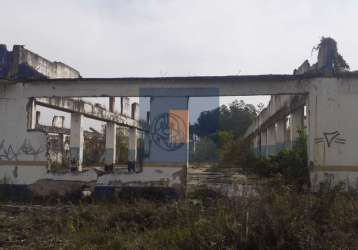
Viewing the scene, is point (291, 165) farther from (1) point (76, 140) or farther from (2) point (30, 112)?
(2) point (30, 112)

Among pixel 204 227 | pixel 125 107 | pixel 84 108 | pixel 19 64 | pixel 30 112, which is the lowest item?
pixel 204 227

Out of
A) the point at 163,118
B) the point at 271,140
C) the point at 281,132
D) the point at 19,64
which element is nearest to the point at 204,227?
the point at 163,118

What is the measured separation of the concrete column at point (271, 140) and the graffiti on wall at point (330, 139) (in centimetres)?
1014

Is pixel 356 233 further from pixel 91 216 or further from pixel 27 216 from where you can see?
pixel 27 216

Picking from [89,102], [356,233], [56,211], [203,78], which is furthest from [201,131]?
[356,233]

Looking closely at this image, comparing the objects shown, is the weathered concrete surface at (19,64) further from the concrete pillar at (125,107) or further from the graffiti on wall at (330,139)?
the graffiti on wall at (330,139)

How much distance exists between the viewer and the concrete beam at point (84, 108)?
12900 millimetres

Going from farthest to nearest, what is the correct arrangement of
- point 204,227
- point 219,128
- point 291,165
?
1. point 219,128
2. point 291,165
3. point 204,227

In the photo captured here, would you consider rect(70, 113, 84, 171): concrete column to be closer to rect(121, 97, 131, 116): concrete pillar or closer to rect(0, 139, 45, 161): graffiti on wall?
rect(0, 139, 45, 161): graffiti on wall

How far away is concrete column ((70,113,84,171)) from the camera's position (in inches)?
574

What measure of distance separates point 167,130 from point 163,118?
349 mm

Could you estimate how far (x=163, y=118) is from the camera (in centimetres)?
1145

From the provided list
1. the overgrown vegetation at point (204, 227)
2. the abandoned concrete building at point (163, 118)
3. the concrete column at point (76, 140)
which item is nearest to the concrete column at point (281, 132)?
the abandoned concrete building at point (163, 118)

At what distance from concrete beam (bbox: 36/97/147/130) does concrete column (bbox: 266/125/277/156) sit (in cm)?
728
